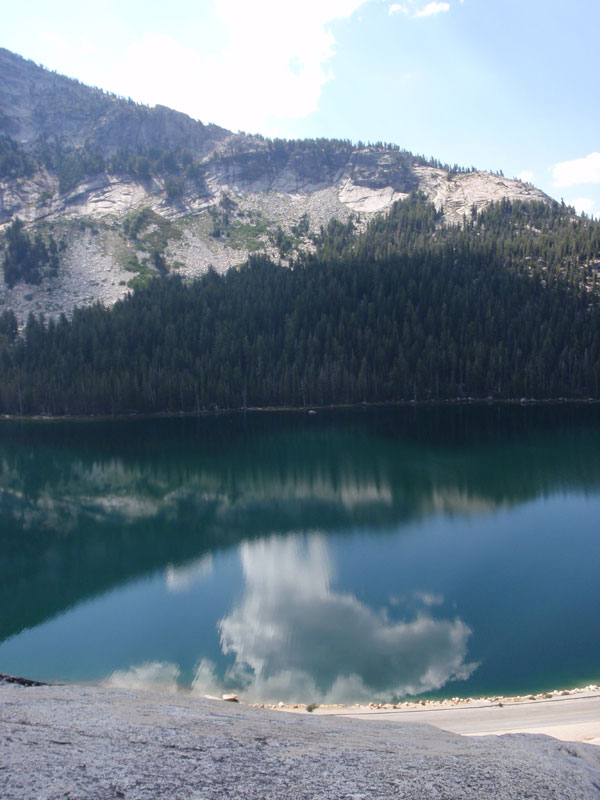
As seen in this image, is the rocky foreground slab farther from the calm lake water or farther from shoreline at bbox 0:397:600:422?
shoreline at bbox 0:397:600:422

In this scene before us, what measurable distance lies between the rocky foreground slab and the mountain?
12622 centimetres

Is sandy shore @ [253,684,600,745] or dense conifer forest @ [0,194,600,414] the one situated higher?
dense conifer forest @ [0,194,600,414]

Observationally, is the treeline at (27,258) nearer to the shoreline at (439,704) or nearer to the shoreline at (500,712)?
the shoreline at (439,704)

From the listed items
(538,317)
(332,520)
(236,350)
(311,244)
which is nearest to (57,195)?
(311,244)

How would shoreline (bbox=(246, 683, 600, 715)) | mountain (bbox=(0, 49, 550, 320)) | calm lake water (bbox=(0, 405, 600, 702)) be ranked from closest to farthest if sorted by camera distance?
shoreline (bbox=(246, 683, 600, 715)), calm lake water (bbox=(0, 405, 600, 702)), mountain (bbox=(0, 49, 550, 320))

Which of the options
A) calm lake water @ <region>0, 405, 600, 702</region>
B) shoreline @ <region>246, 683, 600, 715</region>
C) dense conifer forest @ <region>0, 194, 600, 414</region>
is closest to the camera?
shoreline @ <region>246, 683, 600, 715</region>

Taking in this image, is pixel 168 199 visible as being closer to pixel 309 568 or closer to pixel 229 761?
pixel 309 568

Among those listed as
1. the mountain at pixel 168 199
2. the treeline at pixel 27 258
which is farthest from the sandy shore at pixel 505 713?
the treeline at pixel 27 258

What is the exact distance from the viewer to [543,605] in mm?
22000

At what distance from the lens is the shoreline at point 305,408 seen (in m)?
81.4

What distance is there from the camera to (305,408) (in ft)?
287

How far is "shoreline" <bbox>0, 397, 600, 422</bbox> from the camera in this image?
267 ft

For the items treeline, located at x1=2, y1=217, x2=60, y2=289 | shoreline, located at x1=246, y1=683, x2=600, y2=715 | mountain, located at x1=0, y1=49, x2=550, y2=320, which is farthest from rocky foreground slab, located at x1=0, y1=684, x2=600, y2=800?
treeline, located at x1=2, y1=217, x2=60, y2=289

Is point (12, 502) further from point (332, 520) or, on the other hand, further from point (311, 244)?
point (311, 244)
